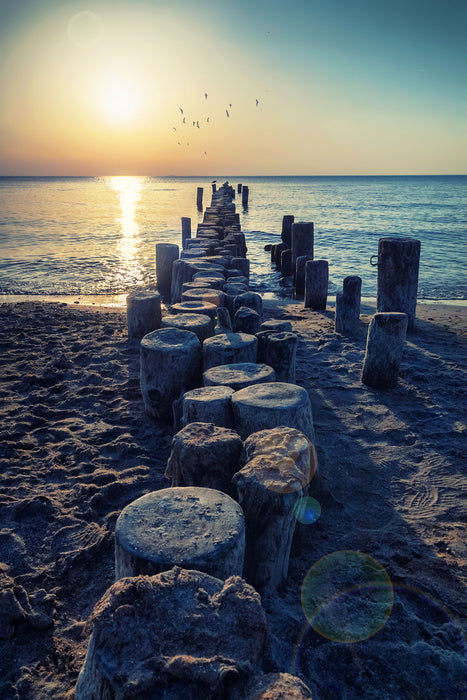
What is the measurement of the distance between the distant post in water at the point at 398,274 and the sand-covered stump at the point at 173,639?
604 centimetres

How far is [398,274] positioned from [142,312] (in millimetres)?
3792

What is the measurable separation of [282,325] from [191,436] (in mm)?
2644

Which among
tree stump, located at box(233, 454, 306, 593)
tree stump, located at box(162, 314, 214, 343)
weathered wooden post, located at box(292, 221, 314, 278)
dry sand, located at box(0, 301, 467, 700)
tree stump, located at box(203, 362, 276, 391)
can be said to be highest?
weathered wooden post, located at box(292, 221, 314, 278)

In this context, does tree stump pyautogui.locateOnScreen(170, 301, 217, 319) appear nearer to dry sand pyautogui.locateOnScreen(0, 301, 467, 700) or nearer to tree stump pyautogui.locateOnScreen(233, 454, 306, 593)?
dry sand pyautogui.locateOnScreen(0, 301, 467, 700)

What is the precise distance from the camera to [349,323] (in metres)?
6.76

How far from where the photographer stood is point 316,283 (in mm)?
8320

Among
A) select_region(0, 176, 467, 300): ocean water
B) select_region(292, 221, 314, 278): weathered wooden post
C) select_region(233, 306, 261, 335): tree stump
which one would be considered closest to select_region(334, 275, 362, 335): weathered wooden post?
select_region(233, 306, 261, 335): tree stump

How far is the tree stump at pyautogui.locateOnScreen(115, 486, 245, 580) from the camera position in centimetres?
170

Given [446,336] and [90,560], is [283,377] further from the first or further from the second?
[446,336]

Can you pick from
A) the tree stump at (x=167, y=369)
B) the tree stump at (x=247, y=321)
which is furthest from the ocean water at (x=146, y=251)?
the tree stump at (x=167, y=369)

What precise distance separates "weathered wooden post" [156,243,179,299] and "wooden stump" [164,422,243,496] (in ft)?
24.1

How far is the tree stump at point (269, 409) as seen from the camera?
279cm

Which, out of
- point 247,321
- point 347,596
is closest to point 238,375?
point 247,321

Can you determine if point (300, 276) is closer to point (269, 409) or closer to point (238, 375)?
point (238, 375)
